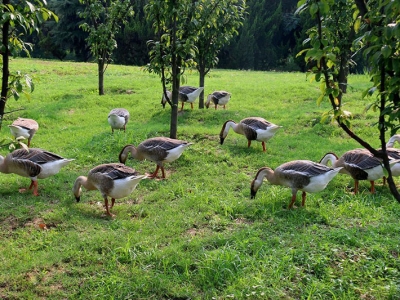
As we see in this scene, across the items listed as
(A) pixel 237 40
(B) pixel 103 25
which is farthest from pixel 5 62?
(A) pixel 237 40

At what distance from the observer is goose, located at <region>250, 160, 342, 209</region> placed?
20.1 ft

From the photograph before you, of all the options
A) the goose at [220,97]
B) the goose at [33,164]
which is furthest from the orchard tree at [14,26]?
Answer: the goose at [220,97]

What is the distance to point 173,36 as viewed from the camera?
28.3ft

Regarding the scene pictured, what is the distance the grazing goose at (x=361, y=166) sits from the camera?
6.72 metres

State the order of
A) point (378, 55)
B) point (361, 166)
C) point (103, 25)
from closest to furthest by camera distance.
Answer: point (378, 55)
point (361, 166)
point (103, 25)

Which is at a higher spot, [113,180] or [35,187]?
[113,180]

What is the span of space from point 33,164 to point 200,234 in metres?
3.23

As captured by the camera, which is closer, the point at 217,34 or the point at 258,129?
the point at 258,129

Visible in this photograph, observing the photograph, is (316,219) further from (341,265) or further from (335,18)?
(335,18)

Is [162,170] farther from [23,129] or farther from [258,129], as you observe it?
[23,129]

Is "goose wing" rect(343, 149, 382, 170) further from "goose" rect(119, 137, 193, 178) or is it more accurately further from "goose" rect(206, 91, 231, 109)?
"goose" rect(206, 91, 231, 109)

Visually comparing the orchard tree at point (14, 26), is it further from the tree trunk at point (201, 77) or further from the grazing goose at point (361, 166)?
the tree trunk at point (201, 77)

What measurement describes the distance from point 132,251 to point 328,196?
11.9 ft

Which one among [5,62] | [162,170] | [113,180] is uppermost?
[5,62]
